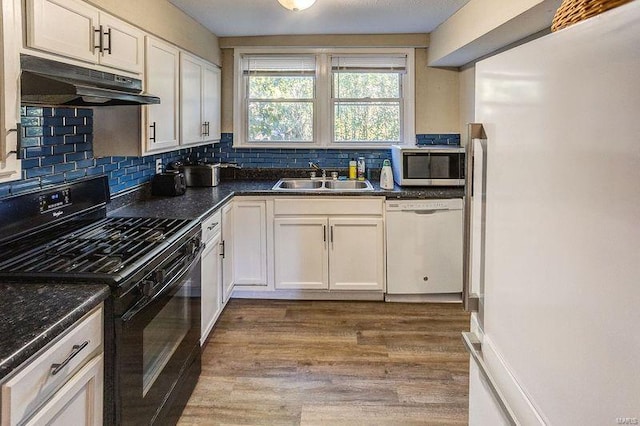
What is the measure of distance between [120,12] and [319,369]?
7.27 ft

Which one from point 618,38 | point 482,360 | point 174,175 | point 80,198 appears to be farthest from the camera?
→ point 174,175

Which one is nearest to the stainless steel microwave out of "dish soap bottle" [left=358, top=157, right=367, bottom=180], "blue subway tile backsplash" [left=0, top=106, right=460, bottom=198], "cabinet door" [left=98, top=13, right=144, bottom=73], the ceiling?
"dish soap bottle" [left=358, top=157, right=367, bottom=180]

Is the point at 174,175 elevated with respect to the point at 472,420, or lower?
elevated

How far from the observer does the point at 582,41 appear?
0.83 metres

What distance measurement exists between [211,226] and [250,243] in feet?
2.69

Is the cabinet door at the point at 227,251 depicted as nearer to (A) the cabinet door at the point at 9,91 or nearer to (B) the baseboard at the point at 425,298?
(B) the baseboard at the point at 425,298

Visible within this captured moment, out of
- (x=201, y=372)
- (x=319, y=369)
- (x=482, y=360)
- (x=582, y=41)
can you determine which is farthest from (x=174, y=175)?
(x=582, y=41)

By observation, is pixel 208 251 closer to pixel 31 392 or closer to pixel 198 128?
pixel 198 128

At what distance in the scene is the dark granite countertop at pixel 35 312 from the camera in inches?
43.1

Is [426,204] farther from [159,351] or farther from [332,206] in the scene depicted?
[159,351]

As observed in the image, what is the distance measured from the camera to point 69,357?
4.24ft

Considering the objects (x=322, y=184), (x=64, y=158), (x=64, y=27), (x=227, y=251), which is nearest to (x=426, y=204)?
(x=322, y=184)

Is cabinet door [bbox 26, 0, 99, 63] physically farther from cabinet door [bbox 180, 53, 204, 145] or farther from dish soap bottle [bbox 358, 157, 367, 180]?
dish soap bottle [bbox 358, 157, 367, 180]

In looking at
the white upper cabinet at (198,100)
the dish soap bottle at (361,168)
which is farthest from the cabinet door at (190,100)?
the dish soap bottle at (361,168)
